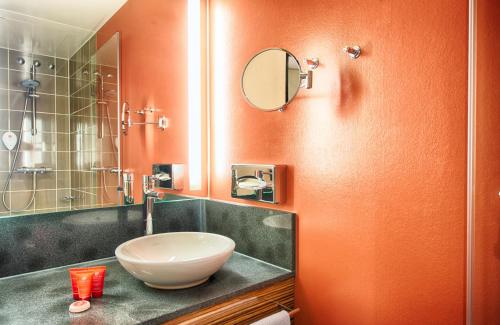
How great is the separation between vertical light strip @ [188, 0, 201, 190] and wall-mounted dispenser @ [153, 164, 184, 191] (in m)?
0.06

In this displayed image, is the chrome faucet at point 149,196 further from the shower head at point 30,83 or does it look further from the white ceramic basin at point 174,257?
the shower head at point 30,83

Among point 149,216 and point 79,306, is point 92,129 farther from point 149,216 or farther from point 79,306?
point 79,306

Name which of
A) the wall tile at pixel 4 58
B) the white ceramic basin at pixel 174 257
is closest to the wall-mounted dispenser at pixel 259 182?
the white ceramic basin at pixel 174 257

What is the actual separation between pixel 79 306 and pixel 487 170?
4.00 feet

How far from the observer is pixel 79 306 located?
100 centimetres

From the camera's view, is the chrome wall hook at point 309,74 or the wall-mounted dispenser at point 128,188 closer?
the chrome wall hook at point 309,74

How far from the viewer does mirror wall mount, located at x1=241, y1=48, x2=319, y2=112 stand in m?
Answer: 1.29

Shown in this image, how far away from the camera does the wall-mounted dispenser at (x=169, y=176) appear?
171cm

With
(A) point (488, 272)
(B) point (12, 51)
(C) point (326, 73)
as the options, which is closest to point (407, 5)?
(C) point (326, 73)

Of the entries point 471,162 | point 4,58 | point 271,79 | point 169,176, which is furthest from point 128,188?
point 471,162

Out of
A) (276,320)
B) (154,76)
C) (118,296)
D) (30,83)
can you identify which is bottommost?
(276,320)

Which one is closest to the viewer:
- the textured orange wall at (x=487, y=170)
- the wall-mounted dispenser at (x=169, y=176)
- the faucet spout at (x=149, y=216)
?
the textured orange wall at (x=487, y=170)

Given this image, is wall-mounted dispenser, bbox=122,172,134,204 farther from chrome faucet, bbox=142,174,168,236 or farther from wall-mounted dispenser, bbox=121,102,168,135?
wall-mounted dispenser, bbox=121,102,168,135

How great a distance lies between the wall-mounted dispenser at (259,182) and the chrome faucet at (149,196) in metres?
0.39
